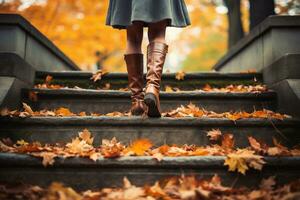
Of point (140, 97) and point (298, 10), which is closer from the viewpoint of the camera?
point (140, 97)

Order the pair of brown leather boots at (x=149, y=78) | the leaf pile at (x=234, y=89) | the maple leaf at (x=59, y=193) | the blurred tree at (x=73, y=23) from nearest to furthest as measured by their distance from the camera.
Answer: the maple leaf at (x=59, y=193), the pair of brown leather boots at (x=149, y=78), the leaf pile at (x=234, y=89), the blurred tree at (x=73, y=23)

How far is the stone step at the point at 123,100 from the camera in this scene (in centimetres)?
325

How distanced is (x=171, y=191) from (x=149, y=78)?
43.6 inches

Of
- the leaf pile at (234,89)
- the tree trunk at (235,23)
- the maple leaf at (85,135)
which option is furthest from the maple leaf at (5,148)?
the tree trunk at (235,23)

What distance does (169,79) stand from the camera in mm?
3838

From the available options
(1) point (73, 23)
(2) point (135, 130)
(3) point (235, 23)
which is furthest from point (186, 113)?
(1) point (73, 23)

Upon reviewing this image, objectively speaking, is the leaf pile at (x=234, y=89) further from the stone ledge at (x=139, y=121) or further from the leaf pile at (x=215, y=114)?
the stone ledge at (x=139, y=121)

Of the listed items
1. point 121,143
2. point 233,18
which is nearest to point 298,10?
point 233,18

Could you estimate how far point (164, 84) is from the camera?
12.6 feet

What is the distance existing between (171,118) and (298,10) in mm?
5330

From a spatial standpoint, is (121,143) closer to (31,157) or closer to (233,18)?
(31,157)

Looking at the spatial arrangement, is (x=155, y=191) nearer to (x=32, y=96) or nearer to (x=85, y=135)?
(x=85, y=135)

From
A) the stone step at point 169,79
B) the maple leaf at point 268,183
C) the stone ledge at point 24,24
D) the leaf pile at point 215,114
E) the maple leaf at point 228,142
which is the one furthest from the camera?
the stone step at point 169,79

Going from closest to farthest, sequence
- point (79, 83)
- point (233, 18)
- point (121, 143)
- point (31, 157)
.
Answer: point (31, 157), point (121, 143), point (79, 83), point (233, 18)
